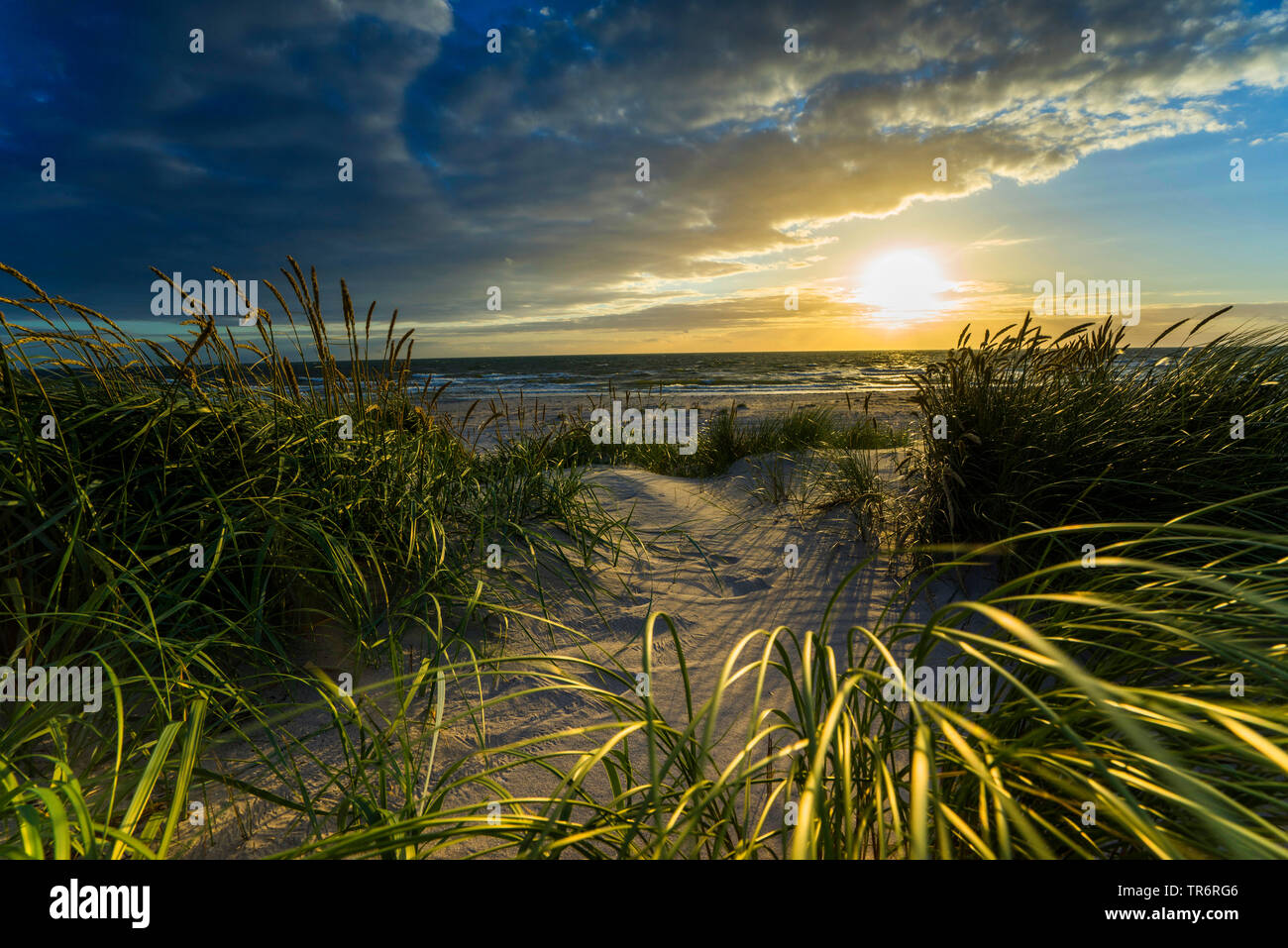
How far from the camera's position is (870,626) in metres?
2.77

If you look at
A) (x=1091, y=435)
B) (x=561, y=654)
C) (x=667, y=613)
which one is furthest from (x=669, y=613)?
(x=1091, y=435)

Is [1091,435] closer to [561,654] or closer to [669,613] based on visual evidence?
[669,613]

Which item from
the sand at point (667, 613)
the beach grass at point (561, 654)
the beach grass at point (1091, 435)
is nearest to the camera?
the beach grass at point (561, 654)

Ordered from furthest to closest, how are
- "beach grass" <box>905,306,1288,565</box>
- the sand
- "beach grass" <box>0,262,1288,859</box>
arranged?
"beach grass" <box>905,306,1288,565</box>, the sand, "beach grass" <box>0,262,1288,859</box>

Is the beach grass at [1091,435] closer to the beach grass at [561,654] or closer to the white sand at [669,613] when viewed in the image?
the beach grass at [561,654]

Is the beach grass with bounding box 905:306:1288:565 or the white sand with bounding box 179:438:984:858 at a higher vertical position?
the beach grass with bounding box 905:306:1288:565

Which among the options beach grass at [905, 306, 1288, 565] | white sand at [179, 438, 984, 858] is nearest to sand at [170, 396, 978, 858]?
white sand at [179, 438, 984, 858]

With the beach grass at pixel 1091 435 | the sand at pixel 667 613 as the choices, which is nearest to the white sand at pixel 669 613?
the sand at pixel 667 613

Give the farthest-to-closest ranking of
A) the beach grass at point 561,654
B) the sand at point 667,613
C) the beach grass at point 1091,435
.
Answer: the beach grass at point 1091,435, the sand at point 667,613, the beach grass at point 561,654

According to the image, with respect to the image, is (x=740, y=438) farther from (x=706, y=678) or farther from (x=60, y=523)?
(x=60, y=523)

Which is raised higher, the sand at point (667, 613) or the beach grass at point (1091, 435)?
the beach grass at point (1091, 435)

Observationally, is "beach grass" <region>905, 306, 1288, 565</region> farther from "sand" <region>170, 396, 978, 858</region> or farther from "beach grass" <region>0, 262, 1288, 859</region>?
"sand" <region>170, 396, 978, 858</region>

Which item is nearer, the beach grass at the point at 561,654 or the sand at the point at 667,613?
the beach grass at the point at 561,654
